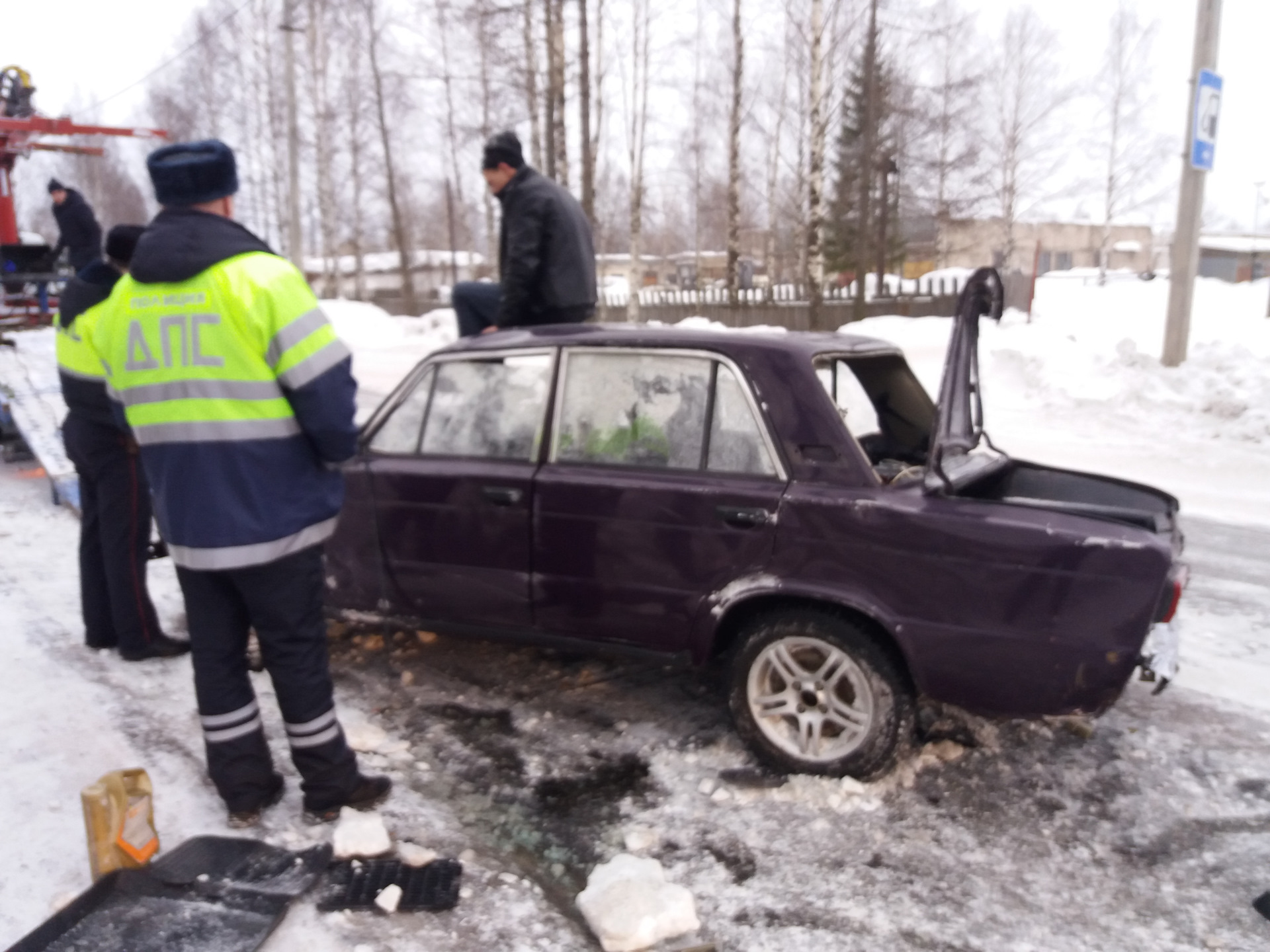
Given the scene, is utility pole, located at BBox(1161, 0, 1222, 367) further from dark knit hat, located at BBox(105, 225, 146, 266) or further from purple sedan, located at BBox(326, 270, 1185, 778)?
dark knit hat, located at BBox(105, 225, 146, 266)

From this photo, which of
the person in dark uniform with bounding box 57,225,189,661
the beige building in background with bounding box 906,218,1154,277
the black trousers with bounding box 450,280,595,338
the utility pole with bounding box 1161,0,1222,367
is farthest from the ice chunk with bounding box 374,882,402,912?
the beige building in background with bounding box 906,218,1154,277

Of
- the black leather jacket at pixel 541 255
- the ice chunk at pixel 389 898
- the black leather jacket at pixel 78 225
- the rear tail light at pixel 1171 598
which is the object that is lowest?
the ice chunk at pixel 389 898

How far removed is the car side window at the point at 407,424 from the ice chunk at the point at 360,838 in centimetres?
163

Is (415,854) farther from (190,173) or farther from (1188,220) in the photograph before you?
(1188,220)

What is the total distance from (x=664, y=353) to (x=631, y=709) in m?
1.51

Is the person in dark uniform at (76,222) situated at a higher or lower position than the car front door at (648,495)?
higher

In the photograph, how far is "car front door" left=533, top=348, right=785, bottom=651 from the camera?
331 centimetres

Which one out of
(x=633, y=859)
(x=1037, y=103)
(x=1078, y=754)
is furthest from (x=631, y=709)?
(x=1037, y=103)

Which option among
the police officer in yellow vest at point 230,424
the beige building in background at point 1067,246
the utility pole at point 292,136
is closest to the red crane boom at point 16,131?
the utility pole at point 292,136

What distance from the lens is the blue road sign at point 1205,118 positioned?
969 cm

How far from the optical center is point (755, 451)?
3340 mm

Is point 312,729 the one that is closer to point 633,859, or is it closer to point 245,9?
point 633,859

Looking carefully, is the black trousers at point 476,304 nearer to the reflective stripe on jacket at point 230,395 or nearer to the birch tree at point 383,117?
the reflective stripe on jacket at point 230,395

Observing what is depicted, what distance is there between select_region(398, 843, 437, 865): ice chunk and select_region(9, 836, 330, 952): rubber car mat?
230mm
